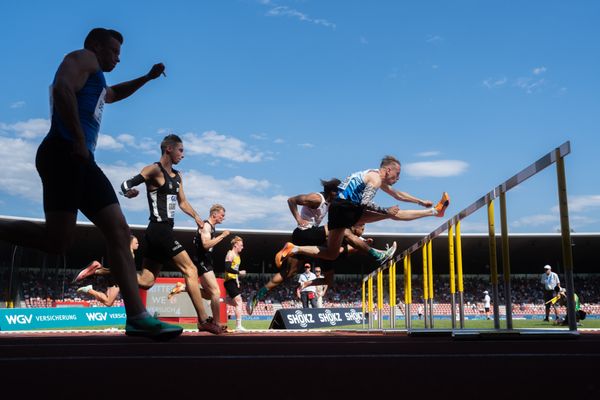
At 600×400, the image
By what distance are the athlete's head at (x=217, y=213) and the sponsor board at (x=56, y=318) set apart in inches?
300

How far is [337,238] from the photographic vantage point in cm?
→ 718

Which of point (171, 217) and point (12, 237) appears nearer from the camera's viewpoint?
point (12, 237)

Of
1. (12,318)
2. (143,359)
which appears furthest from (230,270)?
(143,359)

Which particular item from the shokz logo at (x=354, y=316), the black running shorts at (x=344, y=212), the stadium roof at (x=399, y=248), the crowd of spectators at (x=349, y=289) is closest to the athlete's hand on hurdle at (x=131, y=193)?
the black running shorts at (x=344, y=212)

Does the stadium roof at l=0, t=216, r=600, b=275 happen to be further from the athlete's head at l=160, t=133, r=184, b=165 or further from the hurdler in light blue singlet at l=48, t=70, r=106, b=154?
the hurdler in light blue singlet at l=48, t=70, r=106, b=154

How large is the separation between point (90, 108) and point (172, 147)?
120 inches

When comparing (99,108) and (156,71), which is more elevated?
(156,71)

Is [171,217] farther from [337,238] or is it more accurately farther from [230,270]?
[230,270]

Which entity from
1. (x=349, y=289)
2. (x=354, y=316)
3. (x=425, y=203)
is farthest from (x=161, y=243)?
(x=349, y=289)

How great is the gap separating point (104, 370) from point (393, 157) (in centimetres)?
551

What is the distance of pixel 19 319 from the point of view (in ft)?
51.6

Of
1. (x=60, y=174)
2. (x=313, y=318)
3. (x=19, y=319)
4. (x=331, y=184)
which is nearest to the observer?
(x=60, y=174)

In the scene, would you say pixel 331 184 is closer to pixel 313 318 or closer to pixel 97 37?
pixel 97 37

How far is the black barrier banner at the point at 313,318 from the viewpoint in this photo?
45.9ft
